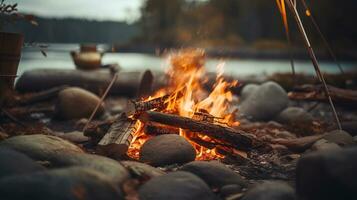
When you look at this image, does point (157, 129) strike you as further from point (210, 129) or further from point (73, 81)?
point (73, 81)

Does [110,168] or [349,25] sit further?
[349,25]

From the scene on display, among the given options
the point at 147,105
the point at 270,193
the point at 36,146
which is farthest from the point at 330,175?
the point at 36,146

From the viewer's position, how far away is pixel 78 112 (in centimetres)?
791

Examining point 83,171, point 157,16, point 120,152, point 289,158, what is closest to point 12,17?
point 120,152

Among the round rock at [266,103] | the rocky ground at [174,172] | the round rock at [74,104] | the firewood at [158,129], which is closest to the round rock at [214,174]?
the rocky ground at [174,172]

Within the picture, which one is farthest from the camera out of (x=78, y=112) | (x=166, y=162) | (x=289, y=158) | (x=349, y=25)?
(x=349, y=25)

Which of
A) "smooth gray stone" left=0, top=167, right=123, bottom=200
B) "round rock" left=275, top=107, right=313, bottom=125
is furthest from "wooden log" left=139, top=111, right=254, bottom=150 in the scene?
"round rock" left=275, top=107, right=313, bottom=125

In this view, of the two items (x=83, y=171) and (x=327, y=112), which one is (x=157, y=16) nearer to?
(x=327, y=112)

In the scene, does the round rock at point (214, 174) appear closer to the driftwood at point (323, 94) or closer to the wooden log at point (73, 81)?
the driftwood at point (323, 94)

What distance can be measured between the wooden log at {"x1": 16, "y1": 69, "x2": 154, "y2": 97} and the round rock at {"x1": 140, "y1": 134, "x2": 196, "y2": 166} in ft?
19.8

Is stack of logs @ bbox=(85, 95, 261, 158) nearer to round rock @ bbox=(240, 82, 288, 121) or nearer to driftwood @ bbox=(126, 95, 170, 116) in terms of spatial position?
driftwood @ bbox=(126, 95, 170, 116)

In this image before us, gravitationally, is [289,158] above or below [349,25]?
below

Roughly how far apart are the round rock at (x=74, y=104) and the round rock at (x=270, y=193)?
5.36 metres

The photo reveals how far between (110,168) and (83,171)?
55cm
